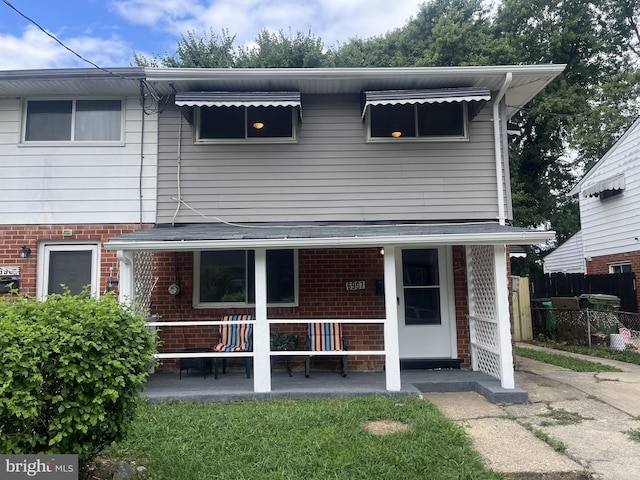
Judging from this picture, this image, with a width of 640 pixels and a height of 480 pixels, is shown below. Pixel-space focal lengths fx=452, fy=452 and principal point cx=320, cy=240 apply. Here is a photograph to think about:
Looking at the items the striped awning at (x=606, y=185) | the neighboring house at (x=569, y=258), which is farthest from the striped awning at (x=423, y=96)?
the neighboring house at (x=569, y=258)

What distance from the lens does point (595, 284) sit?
1209 cm

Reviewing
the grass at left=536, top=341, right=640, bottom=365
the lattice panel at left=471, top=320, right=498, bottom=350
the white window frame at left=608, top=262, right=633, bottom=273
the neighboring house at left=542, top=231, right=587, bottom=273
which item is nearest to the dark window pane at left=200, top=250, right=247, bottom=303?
the lattice panel at left=471, top=320, right=498, bottom=350

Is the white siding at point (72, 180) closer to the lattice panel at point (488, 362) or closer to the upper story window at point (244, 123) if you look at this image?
the upper story window at point (244, 123)

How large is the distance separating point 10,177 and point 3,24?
86.5 inches

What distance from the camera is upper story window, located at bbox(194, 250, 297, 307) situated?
7.19 m

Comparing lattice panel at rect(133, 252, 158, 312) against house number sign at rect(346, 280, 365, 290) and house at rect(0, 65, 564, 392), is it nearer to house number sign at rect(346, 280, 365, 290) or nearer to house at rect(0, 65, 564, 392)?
house at rect(0, 65, 564, 392)

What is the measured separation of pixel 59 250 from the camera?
7.03 meters

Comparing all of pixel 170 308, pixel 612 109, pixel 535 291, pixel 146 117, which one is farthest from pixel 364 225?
pixel 612 109

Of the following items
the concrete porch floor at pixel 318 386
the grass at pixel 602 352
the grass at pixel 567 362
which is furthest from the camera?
the grass at pixel 602 352

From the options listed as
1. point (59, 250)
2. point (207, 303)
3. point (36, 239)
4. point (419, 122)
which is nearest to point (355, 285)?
point (207, 303)

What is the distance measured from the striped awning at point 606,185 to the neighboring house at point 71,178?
11189 millimetres

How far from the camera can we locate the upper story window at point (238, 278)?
719cm

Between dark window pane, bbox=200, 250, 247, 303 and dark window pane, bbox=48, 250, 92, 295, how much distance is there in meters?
1.76

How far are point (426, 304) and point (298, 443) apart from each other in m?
3.93
